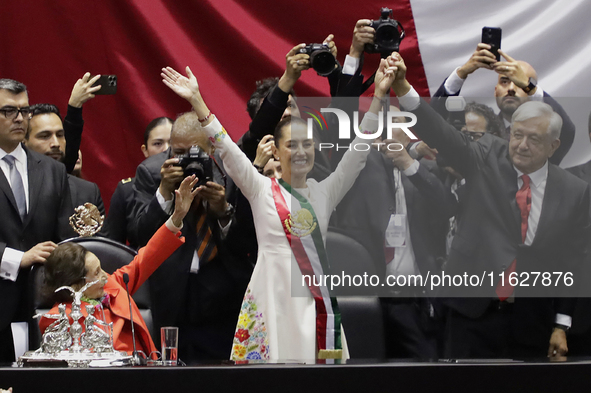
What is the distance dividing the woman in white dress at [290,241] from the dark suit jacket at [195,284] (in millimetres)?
289

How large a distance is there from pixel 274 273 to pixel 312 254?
135 millimetres

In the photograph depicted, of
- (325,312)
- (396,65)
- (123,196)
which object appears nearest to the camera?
(325,312)

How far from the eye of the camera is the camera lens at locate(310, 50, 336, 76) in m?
2.64

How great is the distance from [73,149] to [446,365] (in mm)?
2069

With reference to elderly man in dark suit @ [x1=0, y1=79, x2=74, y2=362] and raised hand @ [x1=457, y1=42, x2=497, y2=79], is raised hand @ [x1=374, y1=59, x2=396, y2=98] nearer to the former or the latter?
raised hand @ [x1=457, y1=42, x2=497, y2=79]

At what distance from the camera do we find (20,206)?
2752 millimetres

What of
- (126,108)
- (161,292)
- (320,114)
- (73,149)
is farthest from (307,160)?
(126,108)

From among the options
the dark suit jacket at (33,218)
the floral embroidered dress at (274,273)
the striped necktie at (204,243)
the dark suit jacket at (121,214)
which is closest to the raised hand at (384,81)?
the floral embroidered dress at (274,273)

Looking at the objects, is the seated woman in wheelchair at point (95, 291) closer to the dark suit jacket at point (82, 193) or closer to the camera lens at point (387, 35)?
the dark suit jacket at point (82, 193)

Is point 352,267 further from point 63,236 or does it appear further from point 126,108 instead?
point 126,108

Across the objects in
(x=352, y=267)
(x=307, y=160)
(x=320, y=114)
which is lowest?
(x=352, y=267)

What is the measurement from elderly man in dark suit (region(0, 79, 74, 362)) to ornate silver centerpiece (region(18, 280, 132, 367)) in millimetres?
622

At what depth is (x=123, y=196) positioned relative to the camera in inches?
120

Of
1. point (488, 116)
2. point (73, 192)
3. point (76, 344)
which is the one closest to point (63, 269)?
point (76, 344)
